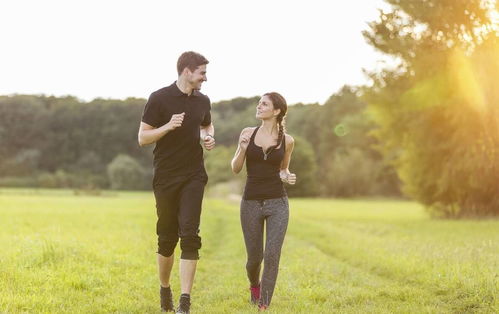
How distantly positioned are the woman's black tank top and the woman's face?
0.20 m

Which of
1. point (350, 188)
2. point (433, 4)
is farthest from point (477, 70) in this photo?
point (350, 188)

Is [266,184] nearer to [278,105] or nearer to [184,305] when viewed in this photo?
[278,105]

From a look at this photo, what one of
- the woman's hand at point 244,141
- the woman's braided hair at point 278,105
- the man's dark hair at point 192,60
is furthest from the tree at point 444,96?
the man's dark hair at point 192,60

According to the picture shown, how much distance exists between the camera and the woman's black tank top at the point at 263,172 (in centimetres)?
724

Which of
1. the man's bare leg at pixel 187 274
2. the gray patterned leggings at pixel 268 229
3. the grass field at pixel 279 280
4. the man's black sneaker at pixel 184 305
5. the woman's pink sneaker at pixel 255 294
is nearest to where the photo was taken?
the man's black sneaker at pixel 184 305

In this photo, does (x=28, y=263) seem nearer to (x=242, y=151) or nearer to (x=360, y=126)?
(x=242, y=151)

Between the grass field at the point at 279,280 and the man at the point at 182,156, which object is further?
the grass field at the point at 279,280

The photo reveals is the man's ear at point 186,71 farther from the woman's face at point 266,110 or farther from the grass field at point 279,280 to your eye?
the grass field at point 279,280

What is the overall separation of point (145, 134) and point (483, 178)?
22.2m

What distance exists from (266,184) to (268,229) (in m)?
0.56

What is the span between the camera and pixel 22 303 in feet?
22.7

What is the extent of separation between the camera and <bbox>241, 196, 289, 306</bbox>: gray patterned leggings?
23.6 feet

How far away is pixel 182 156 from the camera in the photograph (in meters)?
6.80

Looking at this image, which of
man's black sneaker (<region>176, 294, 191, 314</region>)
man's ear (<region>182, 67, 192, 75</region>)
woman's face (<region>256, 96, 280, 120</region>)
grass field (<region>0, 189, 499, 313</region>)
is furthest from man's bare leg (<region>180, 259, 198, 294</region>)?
man's ear (<region>182, 67, 192, 75</region>)
